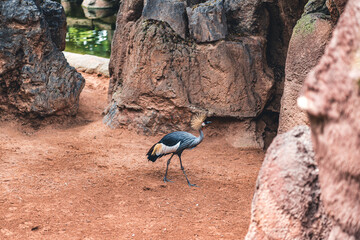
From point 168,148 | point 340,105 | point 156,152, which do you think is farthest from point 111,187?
point 340,105

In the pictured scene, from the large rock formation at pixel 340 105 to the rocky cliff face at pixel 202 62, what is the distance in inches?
208

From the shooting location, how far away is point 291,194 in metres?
2.35

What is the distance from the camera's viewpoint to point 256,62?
23.8ft

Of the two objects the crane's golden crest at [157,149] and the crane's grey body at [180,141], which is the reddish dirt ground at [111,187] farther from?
the crane's grey body at [180,141]

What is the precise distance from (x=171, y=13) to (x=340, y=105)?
5.83 meters

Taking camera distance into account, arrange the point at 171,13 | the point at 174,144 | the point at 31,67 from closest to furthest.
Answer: the point at 174,144 < the point at 171,13 < the point at 31,67

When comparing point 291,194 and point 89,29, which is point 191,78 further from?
point 89,29

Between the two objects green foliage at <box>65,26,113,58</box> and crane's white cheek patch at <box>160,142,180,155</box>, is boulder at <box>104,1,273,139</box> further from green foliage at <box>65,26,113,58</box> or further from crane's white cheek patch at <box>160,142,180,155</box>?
green foliage at <box>65,26,113,58</box>

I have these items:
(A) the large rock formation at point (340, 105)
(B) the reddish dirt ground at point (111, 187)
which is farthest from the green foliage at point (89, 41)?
(A) the large rock formation at point (340, 105)

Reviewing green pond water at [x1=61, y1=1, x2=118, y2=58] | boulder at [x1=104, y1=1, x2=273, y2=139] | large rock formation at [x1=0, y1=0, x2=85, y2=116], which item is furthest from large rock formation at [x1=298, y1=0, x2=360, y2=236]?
green pond water at [x1=61, y1=1, x2=118, y2=58]

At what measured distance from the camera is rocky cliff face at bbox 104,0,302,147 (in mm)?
7141

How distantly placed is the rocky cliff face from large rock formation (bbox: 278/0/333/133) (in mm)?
1399

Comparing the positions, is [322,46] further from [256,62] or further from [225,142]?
[225,142]

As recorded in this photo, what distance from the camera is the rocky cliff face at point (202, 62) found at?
23.4ft
